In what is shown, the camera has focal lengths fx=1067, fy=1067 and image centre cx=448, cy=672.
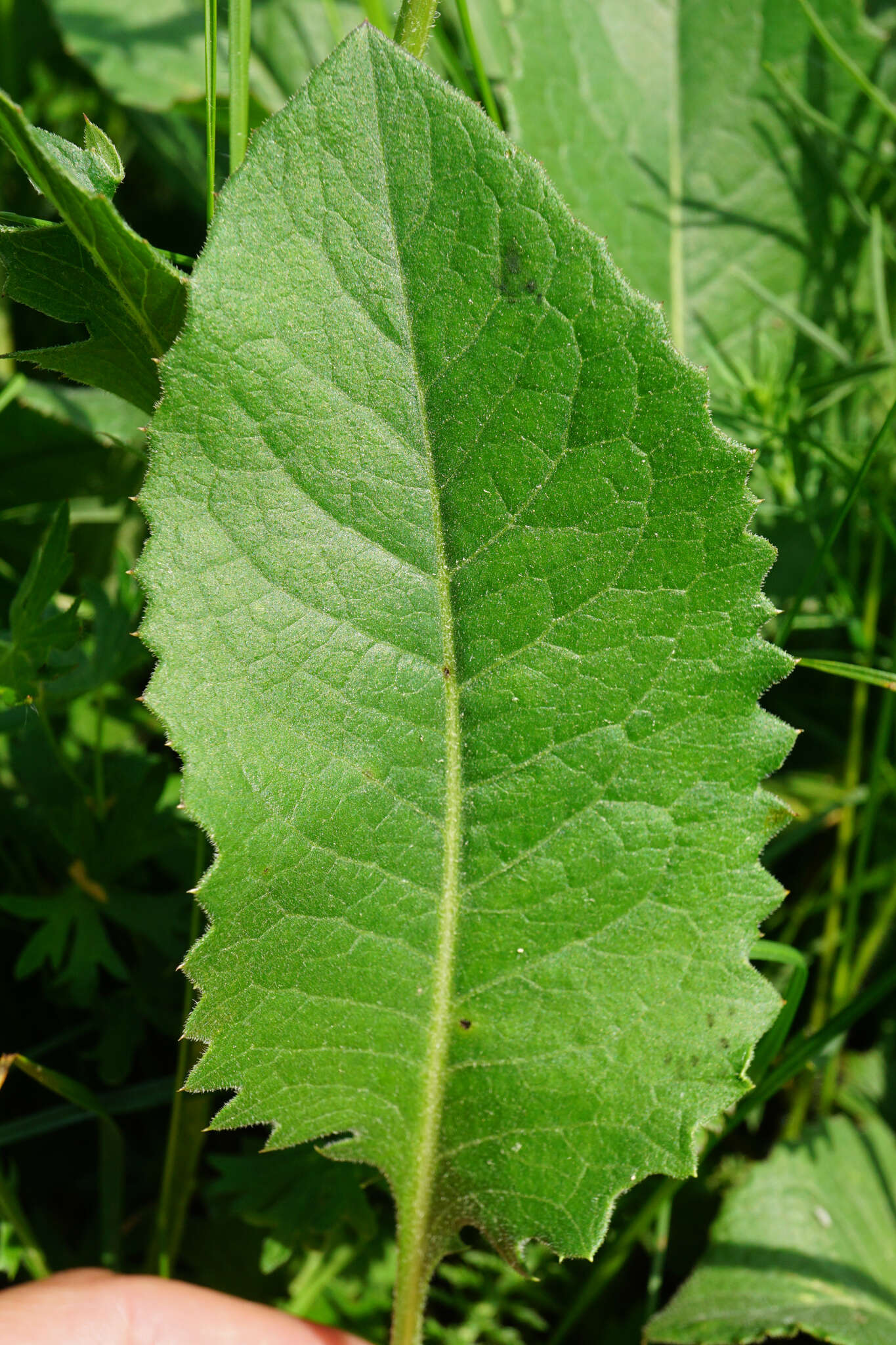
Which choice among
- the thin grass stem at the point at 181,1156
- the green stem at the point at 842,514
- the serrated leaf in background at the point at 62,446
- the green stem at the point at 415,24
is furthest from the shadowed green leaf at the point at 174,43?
the thin grass stem at the point at 181,1156

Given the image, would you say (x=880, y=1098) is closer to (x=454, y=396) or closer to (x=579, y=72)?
(x=454, y=396)

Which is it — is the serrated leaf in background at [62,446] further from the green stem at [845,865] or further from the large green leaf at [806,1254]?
the large green leaf at [806,1254]

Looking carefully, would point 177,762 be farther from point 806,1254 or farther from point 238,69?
point 806,1254

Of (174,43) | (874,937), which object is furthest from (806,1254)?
(174,43)

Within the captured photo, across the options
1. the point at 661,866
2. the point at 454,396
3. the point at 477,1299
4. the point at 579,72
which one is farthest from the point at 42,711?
the point at 579,72

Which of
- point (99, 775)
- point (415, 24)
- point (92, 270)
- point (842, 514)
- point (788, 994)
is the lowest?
point (788, 994)

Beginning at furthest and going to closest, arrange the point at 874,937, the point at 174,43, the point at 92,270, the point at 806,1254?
the point at 174,43
the point at 874,937
the point at 806,1254
the point at 92,270

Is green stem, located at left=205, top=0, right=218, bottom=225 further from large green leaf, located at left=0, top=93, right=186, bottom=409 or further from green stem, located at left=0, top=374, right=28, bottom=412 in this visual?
green stem, located at left=0, top=374, right=28, bottom=412
